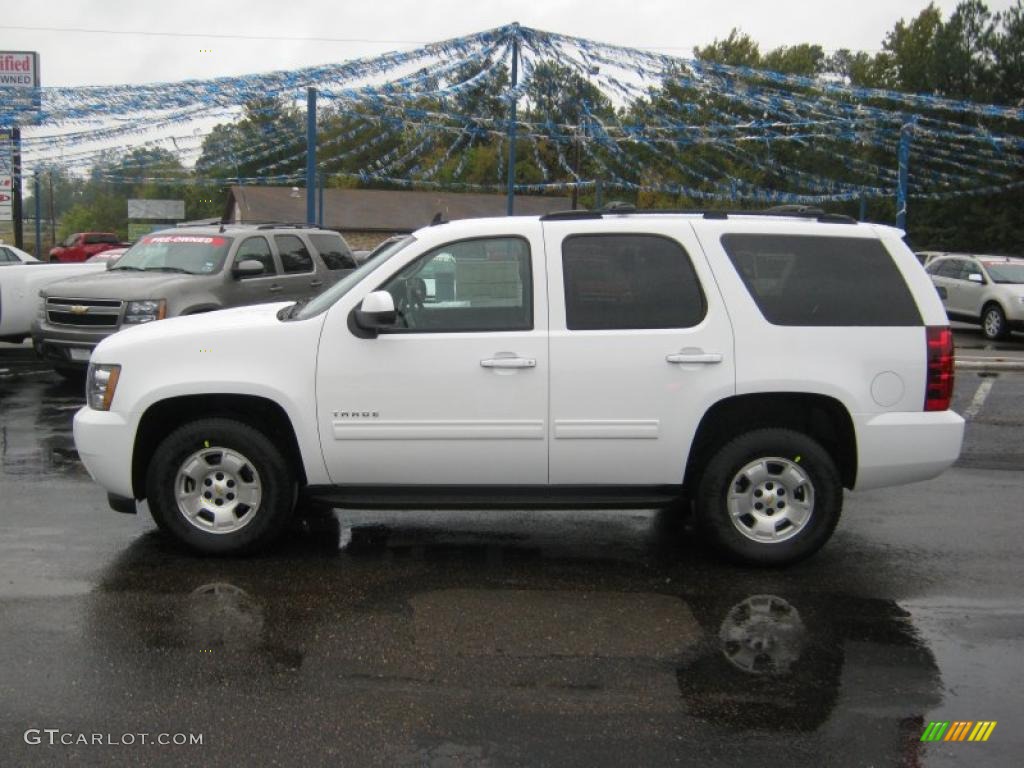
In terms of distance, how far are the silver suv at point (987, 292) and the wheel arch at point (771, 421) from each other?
15552mm

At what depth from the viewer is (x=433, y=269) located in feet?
19.1

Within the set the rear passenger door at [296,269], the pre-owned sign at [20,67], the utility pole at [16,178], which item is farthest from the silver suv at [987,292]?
the pre-owned sign at [20,67]

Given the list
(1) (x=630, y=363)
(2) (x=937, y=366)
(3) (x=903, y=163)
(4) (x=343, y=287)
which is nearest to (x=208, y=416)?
(4) (x=343, y=287)

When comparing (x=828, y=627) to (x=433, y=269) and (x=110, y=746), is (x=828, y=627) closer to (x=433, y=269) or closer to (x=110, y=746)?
(x=433, y=269)

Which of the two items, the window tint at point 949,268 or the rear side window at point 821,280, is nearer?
the rear side window at point 821,280

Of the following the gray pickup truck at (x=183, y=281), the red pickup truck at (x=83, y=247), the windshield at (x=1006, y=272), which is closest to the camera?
the gray pickup truck at (x=183, y=281)

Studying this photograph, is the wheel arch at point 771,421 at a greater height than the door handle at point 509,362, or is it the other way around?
the door handle at point 509,362

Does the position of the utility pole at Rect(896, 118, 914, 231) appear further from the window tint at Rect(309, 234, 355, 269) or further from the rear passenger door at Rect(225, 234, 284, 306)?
the rear passenger door at Rect(225, 234, 284, 306)

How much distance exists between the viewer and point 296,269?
13.8 metres

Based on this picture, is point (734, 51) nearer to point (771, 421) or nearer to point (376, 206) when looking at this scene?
point (376, 206)

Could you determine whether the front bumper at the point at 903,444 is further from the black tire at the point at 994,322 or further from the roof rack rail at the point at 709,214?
the black tire at the point at 994,322

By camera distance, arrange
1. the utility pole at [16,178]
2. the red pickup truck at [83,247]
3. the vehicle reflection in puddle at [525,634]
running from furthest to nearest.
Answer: the red pickup truck at [83,247], the utility pole at [16,178], the vehicle reflection in puddle at [525,634]

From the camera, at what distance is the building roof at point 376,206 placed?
57.9 meters

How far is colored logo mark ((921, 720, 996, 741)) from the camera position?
3898 millimetres
